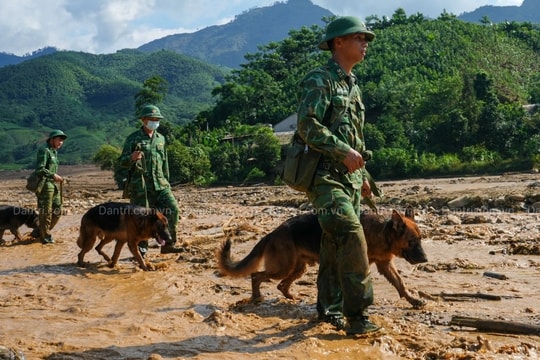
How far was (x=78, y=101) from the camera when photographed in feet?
439

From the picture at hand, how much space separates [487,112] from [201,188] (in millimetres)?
17016

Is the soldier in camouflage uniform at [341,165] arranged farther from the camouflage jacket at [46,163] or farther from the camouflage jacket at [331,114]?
the camouflage jacket at [46,163]

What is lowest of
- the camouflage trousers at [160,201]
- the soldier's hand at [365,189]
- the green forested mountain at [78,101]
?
the camouflage trousers at [160,201]

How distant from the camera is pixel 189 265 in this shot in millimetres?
8281

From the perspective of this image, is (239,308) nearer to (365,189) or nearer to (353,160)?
(365,189)

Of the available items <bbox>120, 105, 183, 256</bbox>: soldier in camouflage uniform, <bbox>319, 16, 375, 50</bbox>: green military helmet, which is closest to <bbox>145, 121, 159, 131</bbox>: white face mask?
<bbox>120, 105, 183, 256</bbox>: soldier in camouflage uniform

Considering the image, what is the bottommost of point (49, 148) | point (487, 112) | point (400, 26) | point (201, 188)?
point (201, 188)

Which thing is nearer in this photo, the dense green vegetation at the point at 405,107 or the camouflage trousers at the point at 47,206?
the camouflage trousers at the point at 47,206

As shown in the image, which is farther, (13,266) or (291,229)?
(13,266)

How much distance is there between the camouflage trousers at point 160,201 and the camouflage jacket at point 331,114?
4.61 meters

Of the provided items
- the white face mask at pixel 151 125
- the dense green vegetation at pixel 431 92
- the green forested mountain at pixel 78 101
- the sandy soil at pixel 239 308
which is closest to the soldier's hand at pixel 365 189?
the sandy soil at pixel 239 308

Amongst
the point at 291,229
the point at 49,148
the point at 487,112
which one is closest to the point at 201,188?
the point at 487,112

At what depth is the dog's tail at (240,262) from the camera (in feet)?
19.3

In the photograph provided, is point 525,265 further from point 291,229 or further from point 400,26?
point 400,26
